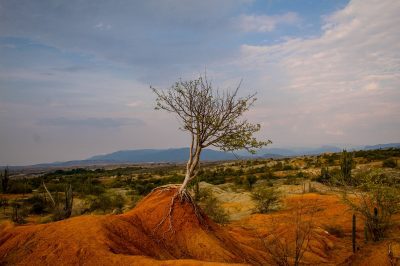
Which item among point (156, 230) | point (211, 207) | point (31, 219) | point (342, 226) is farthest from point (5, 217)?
point (342, 226)

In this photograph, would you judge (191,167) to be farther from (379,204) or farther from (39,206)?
(39,206)

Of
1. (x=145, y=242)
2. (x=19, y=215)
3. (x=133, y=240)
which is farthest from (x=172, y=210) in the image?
(x=19, y=215)

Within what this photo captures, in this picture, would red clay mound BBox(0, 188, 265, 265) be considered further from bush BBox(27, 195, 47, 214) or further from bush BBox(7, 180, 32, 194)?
bush BBox(7, 180, 32, 194)

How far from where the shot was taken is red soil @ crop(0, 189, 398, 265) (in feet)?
28.4

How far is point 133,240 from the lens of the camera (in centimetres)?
Result: 1056

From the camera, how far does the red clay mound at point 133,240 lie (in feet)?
28.4

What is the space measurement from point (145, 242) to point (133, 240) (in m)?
0.39

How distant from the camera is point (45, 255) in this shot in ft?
28.7

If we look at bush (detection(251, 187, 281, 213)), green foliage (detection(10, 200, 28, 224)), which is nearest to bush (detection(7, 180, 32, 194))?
green foliage (detection(10, 200, 28, 224))

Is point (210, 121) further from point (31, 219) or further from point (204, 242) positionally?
point (31, 219)

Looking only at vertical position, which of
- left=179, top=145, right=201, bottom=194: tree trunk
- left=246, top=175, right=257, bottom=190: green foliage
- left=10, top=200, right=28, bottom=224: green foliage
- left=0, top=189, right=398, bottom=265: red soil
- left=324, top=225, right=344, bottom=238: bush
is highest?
left=179, top=145, right=201, bottom=194: tree trunk

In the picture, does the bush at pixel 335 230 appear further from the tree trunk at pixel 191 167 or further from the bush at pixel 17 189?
the bush at pixel 17 189

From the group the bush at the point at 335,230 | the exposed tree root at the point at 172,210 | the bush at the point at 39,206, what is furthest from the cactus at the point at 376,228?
the bush at the point at 39,206

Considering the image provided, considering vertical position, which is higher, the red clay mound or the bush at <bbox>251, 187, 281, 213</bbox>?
the red clay mound
